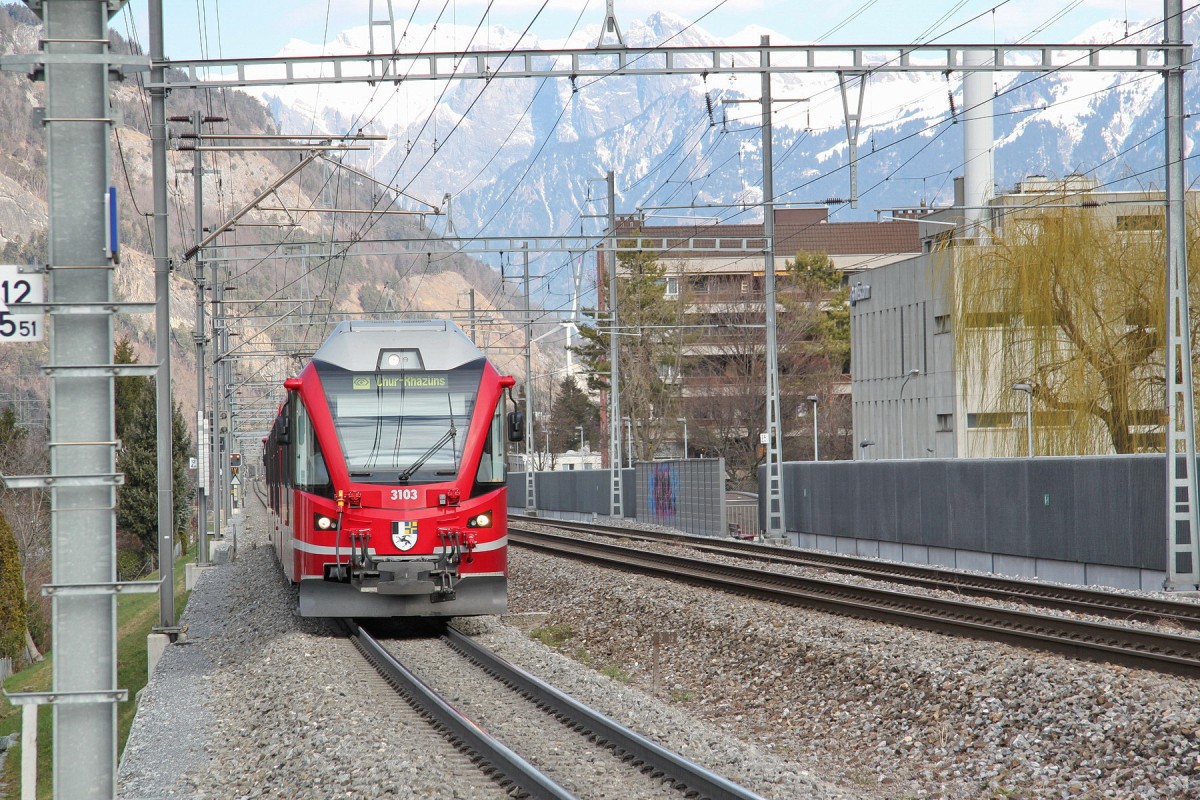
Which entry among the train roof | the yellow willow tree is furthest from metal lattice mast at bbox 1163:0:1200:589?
the train roof

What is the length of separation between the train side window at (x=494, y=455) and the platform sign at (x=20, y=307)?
Answer: 9.87 metres

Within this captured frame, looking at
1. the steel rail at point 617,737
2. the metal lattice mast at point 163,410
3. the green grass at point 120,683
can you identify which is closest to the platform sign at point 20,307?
the steel rail at point 617,737

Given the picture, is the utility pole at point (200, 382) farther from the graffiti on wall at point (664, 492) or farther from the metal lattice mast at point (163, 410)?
the graffiti on wall at point (664, 492)

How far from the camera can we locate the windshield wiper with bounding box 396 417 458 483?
1475 centimetres

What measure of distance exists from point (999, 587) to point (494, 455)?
837 centimetres

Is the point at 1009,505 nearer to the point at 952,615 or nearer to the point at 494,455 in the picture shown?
the point at 952,615

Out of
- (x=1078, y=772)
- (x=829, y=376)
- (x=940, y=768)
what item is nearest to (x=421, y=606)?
(x=940, y=768)

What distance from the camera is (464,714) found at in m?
10.6

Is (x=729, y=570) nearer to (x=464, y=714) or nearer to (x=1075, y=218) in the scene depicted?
(x=464, y=714)

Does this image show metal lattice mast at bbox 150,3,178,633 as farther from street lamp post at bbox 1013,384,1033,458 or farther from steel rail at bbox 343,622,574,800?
street lamp post at bbox 1013,384,1033,458

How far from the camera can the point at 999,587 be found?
1944 cm

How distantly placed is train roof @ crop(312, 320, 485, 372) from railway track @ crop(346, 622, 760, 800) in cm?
330

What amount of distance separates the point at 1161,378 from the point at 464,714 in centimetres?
2215

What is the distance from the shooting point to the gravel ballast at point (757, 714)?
860 centimetres
